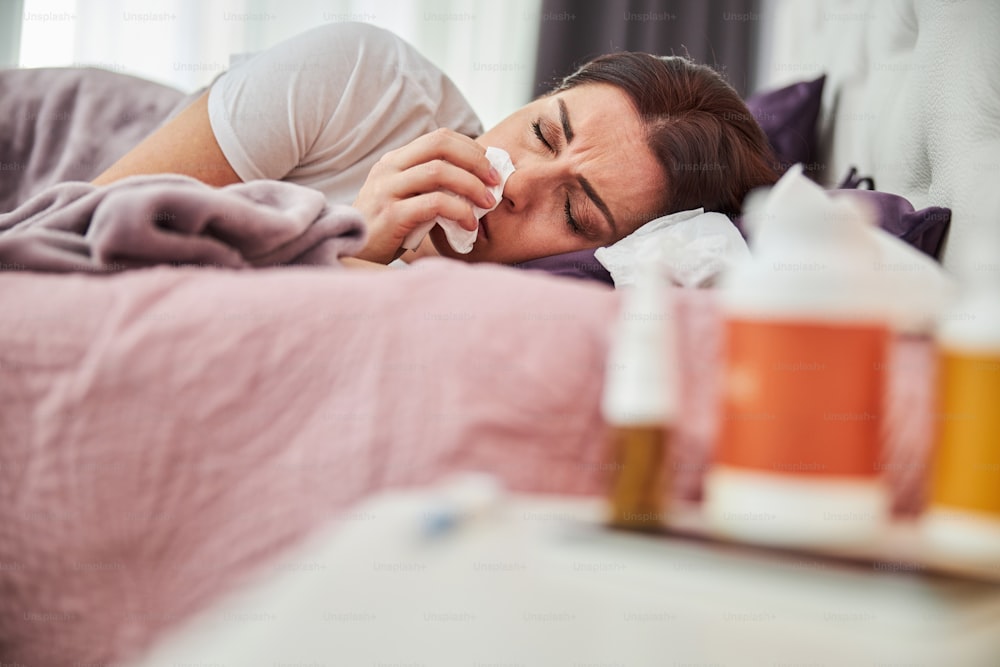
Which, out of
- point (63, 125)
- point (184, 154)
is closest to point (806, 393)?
point (184, 154)

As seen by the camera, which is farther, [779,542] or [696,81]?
[696,81]

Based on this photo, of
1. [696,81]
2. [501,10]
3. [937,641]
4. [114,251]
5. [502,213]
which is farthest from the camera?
[501,10]

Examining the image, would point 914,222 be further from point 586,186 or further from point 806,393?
point 806,393

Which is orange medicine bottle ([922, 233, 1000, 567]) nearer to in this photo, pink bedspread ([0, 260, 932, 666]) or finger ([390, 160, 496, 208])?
pink bedspread ([0, 260, 932, 666])

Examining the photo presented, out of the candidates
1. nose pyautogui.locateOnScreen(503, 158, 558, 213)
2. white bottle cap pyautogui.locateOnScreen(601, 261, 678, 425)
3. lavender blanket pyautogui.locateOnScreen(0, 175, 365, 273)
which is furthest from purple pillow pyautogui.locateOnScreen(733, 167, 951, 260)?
white bottle cap pyautogui.locateOnScreen(601, 261, 678, 425)

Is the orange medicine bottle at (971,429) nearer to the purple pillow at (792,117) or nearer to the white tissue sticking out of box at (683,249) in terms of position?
the white tissue sticking out of box at (683,249)

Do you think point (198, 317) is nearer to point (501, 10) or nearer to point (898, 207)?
point (898, 207)

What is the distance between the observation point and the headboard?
46.2 inches

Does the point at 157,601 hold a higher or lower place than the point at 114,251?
lower

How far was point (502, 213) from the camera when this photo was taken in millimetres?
1396

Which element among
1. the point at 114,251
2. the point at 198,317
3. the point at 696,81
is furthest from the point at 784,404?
the point at 696,81

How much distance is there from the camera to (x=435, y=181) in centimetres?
130

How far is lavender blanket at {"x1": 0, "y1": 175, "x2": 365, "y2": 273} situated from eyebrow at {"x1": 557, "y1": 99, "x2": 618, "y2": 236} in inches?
22.0

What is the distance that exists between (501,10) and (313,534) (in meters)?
2.53
